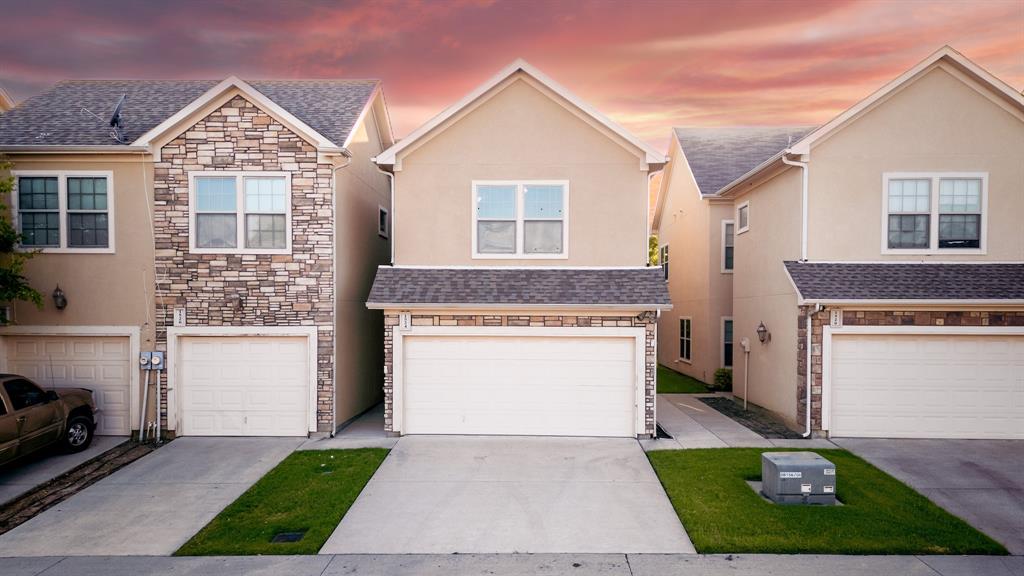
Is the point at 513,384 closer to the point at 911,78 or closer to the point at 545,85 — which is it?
the point at 545,85

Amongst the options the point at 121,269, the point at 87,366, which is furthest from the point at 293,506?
the point at 121,269

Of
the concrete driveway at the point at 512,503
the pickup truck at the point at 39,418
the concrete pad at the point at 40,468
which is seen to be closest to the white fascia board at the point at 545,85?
the concrete driveway at the point at 512,503

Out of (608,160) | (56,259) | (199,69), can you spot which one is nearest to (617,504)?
(608,160)

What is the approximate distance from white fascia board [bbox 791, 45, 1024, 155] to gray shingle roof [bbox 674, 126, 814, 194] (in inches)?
247

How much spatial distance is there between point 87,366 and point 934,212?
1886 centimetres

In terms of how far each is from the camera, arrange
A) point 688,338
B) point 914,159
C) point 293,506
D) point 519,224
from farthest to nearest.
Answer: point 688,338
point 519,224
point 914,159
point 293,506

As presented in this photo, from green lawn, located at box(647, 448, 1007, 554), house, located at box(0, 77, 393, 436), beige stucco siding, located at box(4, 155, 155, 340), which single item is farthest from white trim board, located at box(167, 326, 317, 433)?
green lawn, located at box(647, 448, 1007, 554)

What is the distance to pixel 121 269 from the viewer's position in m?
11.5

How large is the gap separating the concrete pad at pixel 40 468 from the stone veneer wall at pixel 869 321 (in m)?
14.7

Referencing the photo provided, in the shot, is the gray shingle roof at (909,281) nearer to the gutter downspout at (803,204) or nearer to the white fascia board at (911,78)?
the gutter downspout at (803,204)

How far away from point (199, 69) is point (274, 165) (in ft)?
23.4

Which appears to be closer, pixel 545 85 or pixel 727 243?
pixel 545 85

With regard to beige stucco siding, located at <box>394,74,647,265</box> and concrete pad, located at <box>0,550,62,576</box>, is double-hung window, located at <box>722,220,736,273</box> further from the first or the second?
concrete pad, located at <box>0,550,62,576</box>

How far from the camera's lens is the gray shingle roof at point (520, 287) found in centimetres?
1093
